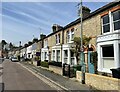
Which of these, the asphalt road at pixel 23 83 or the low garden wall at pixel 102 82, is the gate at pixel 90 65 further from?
the asphalt road at pixel 23 83

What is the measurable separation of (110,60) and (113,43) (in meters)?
1.57

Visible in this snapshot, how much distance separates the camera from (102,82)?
35.3 feet

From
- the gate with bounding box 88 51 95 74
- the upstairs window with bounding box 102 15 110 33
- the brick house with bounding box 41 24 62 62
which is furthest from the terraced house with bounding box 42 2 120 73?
the brick house with bounding box 41 24 62 62

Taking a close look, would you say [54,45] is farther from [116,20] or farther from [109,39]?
[109,39]

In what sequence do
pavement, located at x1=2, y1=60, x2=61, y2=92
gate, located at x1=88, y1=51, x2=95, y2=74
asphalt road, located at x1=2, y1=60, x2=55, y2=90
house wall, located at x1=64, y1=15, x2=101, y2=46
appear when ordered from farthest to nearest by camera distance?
gate, located at x1=88, y1=51, x2=95, y2=74 < house wall, located at x1=64, y1=15, x2=101, y2=46 < asphalt road, located at x1=2, y1=60, x2=55, y2=90 < pavement, located at x1=2, y1=60, x2=61, y2=92

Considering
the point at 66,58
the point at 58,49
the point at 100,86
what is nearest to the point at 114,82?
Result: the point at 100,86

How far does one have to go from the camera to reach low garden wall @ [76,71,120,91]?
950 centimetres

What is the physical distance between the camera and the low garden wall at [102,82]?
9502 millimetres

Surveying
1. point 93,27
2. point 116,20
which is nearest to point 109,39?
point 116,20

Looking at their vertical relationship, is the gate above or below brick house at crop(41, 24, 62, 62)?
below

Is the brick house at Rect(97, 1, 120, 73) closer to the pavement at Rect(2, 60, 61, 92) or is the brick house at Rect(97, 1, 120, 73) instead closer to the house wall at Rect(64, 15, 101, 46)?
the house wall at Rect(64, 15, 101, 46)

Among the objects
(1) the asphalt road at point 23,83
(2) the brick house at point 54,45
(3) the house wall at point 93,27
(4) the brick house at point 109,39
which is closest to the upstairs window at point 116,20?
(4) the brick house at point 109,39

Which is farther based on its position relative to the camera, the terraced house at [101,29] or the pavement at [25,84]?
the terraced house at [101,29]

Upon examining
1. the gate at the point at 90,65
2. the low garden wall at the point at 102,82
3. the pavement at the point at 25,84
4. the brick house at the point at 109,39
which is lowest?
the pavement at the point at 25,84
